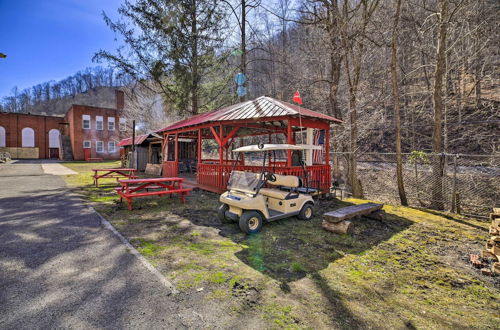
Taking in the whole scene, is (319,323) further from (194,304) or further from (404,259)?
(404,259)

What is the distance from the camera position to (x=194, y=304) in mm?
2674

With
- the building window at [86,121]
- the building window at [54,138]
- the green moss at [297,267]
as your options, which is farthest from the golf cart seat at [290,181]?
the building window at [54,138]

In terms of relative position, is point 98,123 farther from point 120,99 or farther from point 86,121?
point 120,99

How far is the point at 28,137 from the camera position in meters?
37.4

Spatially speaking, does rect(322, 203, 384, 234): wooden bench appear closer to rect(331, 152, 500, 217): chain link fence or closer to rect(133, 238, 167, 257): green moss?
rect(331, 152, 500, 217): chain link fence

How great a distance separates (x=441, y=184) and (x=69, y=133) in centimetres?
4606

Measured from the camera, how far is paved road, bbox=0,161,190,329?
2391 millimetres

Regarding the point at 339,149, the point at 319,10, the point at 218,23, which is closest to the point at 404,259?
the point at 339,149

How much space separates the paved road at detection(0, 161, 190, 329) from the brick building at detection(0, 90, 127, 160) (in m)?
31.9

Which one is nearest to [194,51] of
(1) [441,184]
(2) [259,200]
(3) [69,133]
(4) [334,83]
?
(4) [334,83]

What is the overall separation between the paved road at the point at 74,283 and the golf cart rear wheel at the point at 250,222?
208 centimetres

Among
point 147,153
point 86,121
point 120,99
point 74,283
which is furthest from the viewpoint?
point 120,99

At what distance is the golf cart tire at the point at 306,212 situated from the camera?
609 centimetres

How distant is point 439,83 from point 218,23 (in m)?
15.2
